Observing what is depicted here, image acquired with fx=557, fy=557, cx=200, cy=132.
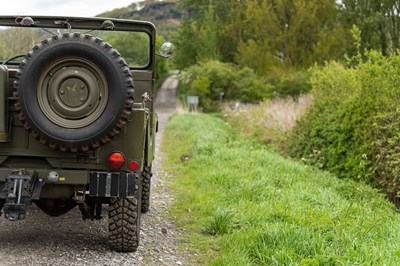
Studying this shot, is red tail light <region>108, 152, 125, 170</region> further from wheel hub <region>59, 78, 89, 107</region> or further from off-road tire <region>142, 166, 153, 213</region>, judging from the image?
off-road tire <region>142, 166, 153, 213</region>

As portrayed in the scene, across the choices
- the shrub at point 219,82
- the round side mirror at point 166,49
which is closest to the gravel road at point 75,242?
the round side mirror at point 166,49

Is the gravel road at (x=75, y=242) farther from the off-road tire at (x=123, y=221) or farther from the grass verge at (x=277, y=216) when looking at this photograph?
the grass verge at (x=277, y=216)

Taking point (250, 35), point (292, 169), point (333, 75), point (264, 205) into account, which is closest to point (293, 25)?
point (250, 35)

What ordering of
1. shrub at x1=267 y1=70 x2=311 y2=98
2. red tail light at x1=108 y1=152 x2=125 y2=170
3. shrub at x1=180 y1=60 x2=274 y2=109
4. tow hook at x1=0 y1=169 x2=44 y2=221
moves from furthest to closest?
1. shrub at x1=180 y1=60 x2=274 y2=109
2. shrub at x1=267 y1=70 x2=311 y2=98
3. red tail light at x1=108 y1=152 x2=125 y2=170
4. tow hook at x1=0 y1=169 x2=44 y2=221

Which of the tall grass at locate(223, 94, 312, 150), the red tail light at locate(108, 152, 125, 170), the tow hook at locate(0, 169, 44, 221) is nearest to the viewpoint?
the tow hook at locate(0, 169, 44, 221)

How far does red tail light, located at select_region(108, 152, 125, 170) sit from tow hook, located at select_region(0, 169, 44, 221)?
0.66 metres

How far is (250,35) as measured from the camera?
48.1 metres

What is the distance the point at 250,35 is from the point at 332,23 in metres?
9.63

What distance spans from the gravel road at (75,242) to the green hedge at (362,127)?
14.4 feet

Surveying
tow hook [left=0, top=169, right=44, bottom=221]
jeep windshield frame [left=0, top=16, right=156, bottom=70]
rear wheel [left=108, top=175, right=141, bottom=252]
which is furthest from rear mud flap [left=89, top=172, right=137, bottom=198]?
jeep windshield frame [left=0, top=16, right=156, bottom=70]

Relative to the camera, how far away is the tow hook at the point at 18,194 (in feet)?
15.7

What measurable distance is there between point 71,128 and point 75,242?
1417mm

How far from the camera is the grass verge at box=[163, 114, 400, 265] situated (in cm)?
495

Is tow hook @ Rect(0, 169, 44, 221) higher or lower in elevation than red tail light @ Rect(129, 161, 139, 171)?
lower
